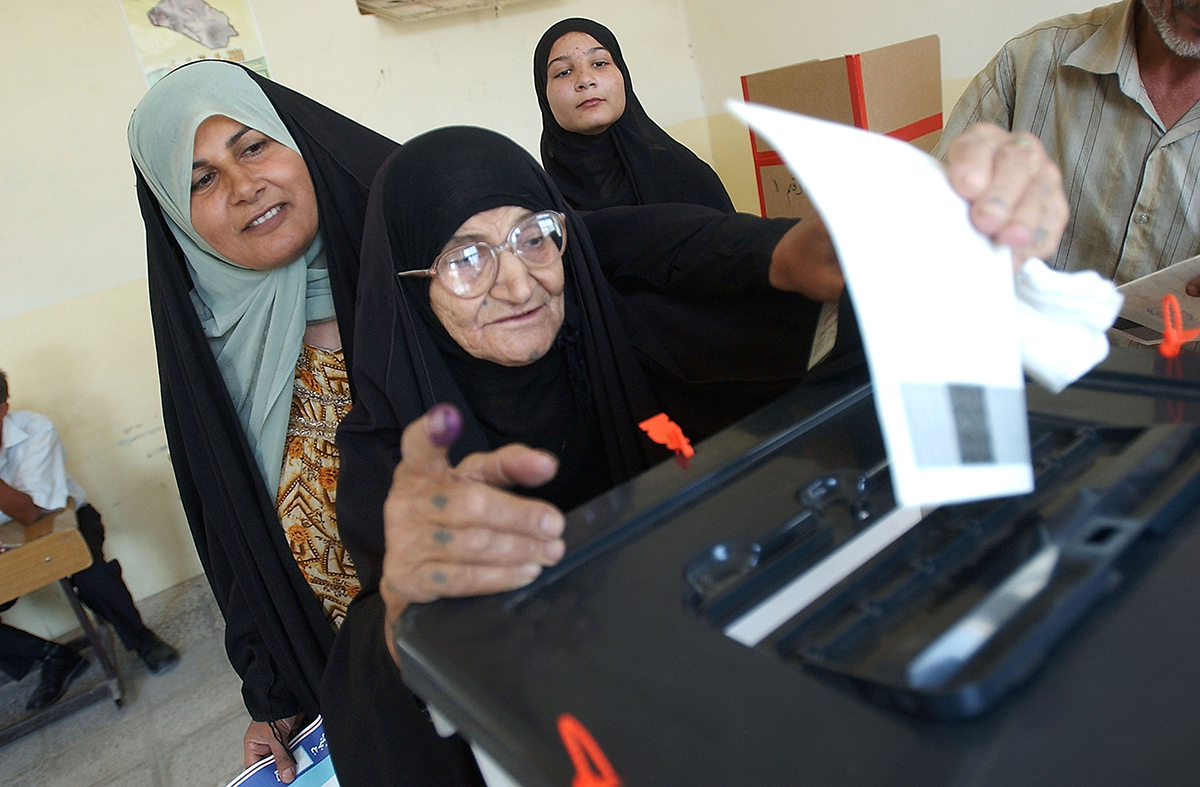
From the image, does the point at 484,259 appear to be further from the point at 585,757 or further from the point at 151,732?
the point at 151,732

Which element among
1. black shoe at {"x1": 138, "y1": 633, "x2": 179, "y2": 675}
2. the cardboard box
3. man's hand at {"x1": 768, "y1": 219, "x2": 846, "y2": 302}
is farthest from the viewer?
black shoe at {"x1": 138, "y1": 633, "x2": 179, "y2": 675}

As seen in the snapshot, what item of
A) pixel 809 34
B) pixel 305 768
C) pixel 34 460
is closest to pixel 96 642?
pixel 34 460

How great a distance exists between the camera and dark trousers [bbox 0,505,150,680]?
2.85m

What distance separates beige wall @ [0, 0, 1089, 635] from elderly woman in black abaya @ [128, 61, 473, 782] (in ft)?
5.86

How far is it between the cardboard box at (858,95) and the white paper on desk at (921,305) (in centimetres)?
205

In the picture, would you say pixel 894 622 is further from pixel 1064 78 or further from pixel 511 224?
pixel 1064 78

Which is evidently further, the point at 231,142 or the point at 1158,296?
the point at 231,142

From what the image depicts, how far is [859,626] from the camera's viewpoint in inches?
17.3

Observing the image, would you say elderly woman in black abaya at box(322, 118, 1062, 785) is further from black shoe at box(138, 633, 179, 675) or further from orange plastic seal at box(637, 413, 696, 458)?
black shoe at box(138, 633, 179, 675)

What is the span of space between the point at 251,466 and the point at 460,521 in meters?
0.97

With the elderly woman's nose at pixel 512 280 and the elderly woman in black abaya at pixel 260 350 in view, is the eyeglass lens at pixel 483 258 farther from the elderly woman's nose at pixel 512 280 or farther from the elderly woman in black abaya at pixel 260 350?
the elderly woman in black abaya at pixel 260 350

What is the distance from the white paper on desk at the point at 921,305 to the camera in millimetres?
422

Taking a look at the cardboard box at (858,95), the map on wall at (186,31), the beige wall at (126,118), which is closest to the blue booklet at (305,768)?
the cardboard box at (858,95)

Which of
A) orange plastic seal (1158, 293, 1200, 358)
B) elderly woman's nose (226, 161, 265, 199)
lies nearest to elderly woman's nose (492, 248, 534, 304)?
elderly woman's nose (226, 161, 265, 199)
